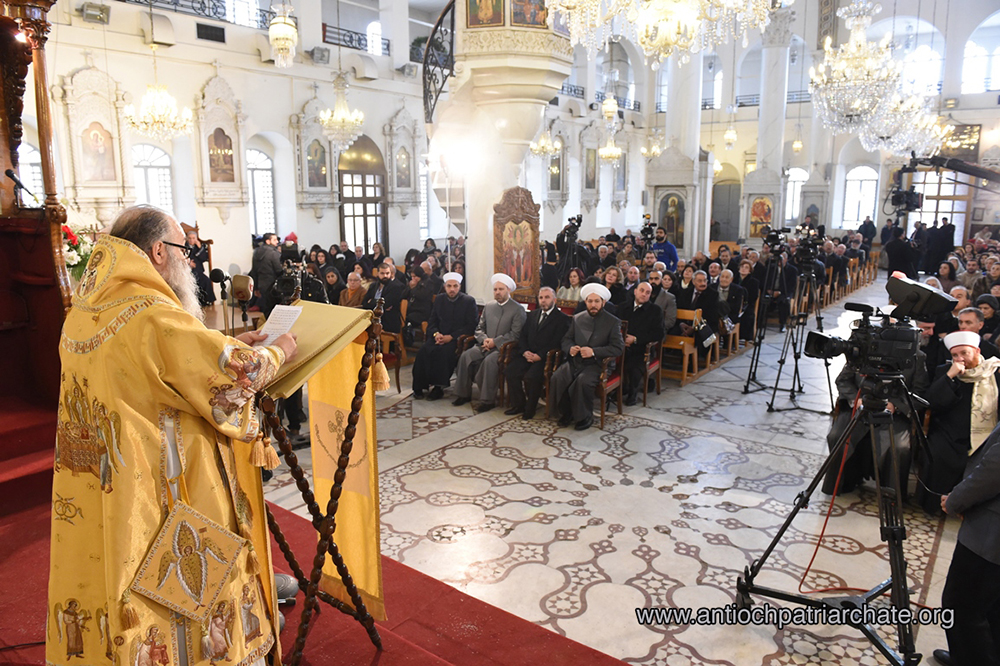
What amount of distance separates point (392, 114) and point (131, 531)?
49.9 feet

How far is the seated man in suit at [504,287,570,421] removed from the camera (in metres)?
6.75

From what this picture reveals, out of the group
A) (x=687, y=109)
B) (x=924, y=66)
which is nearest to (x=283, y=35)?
(x=687, y=109)

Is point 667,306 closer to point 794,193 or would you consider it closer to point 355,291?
point 355,291

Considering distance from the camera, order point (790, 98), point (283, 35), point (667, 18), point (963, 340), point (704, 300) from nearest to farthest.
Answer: point (963, 340) → point (667, 18) → point (704, 300) → point (283, 35) → point (790, 98)

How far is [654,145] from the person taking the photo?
67.2ft

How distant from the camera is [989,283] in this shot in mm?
7898

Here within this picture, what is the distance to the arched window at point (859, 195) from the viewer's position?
2389 cm

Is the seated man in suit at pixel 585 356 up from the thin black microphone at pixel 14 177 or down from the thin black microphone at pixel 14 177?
down

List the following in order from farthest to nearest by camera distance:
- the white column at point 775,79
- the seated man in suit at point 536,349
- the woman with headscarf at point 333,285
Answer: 1. the white column at point 775,79
2. the woman with headscarf at point 333,285
3. the seated man in suit at point 536,349

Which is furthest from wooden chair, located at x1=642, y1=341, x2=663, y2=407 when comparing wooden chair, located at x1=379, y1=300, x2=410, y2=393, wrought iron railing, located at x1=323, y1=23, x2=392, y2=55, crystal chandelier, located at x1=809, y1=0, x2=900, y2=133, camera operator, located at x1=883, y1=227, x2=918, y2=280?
wrought iron railing, located at x1=323, y1=23, x2=392, y2=55

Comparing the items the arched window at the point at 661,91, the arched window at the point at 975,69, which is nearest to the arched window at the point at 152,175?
the arched window at the point at 661,91

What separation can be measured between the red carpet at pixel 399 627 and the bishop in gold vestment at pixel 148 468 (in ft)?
2.45

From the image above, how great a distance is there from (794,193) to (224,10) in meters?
19.5

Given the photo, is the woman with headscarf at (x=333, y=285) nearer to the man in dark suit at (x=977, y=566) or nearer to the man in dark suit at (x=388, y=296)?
the man in dark suit at (x=388, y=296)
